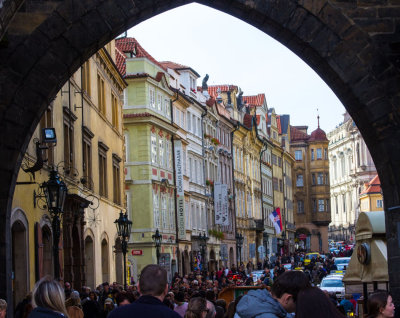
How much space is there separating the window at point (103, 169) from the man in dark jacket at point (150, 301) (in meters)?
29.8

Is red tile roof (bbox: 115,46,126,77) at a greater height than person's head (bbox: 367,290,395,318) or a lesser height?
greater

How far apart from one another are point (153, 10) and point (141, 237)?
3976cm

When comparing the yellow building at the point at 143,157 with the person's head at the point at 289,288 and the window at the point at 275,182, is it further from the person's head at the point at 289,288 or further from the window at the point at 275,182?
the window at the point at 275,182

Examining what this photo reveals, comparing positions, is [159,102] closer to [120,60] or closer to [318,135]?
[120,60]

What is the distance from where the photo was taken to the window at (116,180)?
4056 centimetres

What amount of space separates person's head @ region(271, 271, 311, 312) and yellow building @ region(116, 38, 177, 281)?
45307 millimetres

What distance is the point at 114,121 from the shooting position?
136 ft

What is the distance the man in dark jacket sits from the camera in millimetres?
6344

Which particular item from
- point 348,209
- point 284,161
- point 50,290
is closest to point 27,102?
point 50,290

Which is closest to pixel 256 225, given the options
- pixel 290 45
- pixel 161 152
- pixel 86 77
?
pixel 161 152

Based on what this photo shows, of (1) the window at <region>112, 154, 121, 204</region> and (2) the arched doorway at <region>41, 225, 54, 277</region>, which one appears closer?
(2) the arched doorway at <region>41, 225, 54, 277</region>

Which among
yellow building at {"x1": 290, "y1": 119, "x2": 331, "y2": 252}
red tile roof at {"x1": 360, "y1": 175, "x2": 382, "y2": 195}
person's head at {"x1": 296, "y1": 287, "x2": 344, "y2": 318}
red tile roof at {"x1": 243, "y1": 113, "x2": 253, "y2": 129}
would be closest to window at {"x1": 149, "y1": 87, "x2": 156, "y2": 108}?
red tile roof at {"x1": 243, "y1": 113, "x2": 253, "y2": 129}

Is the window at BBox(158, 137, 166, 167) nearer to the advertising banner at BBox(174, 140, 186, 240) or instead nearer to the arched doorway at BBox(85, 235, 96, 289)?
the advertising banner at BBox(174, 140, 186, 240)

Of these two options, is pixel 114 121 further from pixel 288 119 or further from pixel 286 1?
pixel 288 119
